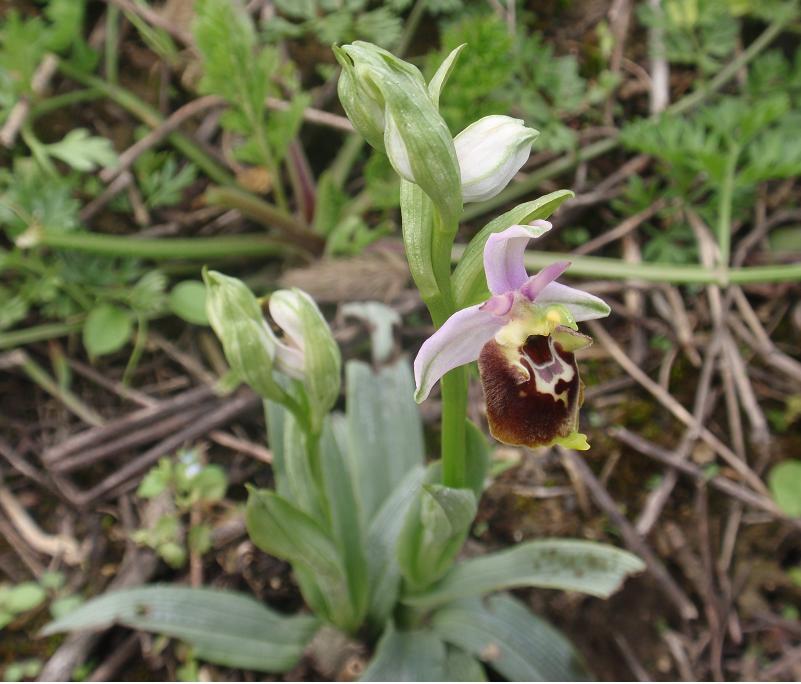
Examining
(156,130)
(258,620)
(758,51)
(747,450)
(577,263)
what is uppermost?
A: (156,130)

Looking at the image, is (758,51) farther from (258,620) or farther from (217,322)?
(258,620)

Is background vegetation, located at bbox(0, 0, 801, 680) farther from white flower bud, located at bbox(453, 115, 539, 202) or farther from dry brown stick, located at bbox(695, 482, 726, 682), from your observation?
white flower bud, located at bbox(453, 115, 539, 202)

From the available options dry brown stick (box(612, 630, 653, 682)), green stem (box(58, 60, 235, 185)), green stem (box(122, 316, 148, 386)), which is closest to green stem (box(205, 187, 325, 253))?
green stem (box(58, 60, 235, 185))

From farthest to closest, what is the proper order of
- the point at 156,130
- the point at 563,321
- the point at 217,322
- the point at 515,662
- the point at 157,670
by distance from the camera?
the point at 156,130
the point at 157,670
the point at 515,662
the point at 217,322
the point at 563,321

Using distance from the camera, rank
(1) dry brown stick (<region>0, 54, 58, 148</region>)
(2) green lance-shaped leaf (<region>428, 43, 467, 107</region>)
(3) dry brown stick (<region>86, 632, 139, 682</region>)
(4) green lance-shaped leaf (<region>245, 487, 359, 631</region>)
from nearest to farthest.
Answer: (2) green lance-shaped leaf (<region>428, 43, 467, 107</region>) → (4) green lance-shaped leaf (<region>245, 487, 359, 631</region>) → (3) dry brown stick (<region>86, 632, 139, 682</region>) → (1) dry brown stick (<region>0, 54, 58, 148</region>)

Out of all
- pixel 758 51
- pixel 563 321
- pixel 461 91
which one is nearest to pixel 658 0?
pixel 758 51

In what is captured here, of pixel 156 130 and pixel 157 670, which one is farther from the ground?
pixel 156 130
